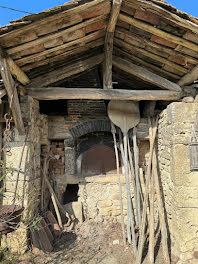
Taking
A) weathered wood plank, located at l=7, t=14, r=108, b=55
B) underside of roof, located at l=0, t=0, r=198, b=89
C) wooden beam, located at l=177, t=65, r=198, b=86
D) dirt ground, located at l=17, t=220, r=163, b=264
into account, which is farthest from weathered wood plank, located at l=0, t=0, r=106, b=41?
dirt ground, located at l=17, t=220, r=163, b=264

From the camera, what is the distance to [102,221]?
3.76 metres

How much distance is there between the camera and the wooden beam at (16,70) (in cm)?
232

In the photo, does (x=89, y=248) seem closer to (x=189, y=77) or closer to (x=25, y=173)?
(x=25, y=173)

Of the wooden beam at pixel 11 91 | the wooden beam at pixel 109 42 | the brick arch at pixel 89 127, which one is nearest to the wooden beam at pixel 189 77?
the wooden beam at pixel 109 42

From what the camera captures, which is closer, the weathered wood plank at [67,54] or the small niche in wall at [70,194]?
the weathered wood plank at [67,54]

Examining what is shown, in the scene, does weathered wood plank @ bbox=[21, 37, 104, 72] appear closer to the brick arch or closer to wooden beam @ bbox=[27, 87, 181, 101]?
wooden beam @ bbox=[27, 87, 181, 101]

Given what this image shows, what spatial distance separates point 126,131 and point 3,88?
239 cm

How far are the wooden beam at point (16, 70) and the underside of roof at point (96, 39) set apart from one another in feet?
0.22

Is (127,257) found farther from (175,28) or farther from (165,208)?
(175,28)

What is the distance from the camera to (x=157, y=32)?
2.60 meters

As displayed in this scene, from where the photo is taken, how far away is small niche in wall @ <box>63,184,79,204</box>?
13.8 feet

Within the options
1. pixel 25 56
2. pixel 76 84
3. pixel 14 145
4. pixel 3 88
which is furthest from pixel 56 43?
pixel 14 145

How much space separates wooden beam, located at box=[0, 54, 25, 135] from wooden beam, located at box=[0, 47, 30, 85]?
0.22 ft

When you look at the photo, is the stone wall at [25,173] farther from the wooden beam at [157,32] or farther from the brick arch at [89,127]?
the wooden beam at [157,32]
